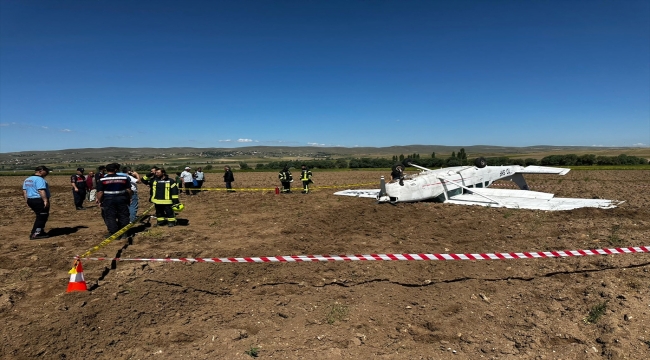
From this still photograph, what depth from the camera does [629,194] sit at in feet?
57.0

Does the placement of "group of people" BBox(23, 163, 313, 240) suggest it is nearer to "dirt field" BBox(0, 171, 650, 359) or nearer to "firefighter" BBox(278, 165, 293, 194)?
"dirt field" BBox(0, 171, 650, 359)

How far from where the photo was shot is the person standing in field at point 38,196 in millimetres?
8867

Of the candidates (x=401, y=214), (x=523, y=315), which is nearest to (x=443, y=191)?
(x=401, y=214)

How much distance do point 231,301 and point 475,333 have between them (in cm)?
372

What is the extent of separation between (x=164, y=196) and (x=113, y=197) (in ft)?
5.08

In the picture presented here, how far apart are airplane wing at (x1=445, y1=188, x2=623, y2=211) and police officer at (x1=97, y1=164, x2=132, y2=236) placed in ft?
39.9

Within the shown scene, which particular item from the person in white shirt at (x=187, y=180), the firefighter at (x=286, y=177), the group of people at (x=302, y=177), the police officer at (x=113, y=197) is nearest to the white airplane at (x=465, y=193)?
the group of people at (x=302, y=177)

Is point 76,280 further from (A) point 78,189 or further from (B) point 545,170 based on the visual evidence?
(B) point 545,170

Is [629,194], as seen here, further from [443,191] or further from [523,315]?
[523,315]

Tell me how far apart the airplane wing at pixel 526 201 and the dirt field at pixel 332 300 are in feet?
8.80

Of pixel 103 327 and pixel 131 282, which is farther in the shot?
pixel 131 282

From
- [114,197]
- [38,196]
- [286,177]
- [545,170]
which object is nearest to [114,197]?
[114,197]

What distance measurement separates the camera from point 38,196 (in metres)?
8.95

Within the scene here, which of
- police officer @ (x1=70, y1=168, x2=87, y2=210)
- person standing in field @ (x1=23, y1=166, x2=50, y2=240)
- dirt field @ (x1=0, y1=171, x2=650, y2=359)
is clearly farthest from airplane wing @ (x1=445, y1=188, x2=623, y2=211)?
police officer @ (x1=70, y1=168, x2=87, y2=210)
